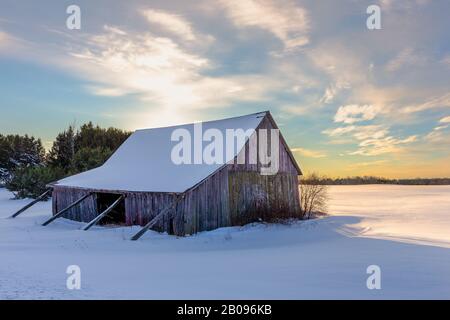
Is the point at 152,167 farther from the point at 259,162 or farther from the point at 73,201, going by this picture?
the point at 259,162

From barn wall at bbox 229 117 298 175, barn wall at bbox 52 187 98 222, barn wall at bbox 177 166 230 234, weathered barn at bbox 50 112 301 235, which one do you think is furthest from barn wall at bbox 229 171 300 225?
barn wall at bbox 52 187 98 222

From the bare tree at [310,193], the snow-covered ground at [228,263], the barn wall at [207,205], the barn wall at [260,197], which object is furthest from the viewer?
the bare tree at [310,193]

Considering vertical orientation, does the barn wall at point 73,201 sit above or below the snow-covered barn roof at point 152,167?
below

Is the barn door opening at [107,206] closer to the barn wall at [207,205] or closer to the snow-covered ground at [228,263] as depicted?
the snow-covered ground at [228,263]

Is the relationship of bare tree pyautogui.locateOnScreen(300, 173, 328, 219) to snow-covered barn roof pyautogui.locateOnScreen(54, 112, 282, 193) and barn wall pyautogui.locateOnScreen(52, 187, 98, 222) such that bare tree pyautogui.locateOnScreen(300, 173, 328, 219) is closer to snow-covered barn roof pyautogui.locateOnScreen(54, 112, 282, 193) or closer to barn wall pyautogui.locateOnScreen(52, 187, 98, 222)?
snow-covered barn roof pyautogui.locateOnScreen(54, 112, 282, 193)

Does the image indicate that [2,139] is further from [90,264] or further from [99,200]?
[90,264]

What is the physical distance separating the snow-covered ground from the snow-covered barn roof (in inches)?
103

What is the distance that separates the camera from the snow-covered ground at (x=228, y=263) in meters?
7.50

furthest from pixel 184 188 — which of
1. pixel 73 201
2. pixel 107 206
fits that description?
pixel 73 201

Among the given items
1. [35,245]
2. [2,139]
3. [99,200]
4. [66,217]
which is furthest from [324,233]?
[2,139]

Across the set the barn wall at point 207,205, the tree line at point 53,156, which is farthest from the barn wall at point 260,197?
the tree line at point 53,156

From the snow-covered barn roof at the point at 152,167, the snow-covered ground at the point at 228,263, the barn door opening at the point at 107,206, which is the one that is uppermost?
the snow-covered barn roof at the point at 152,167

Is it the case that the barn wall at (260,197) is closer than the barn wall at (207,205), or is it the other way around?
the barn wall at (207,205)

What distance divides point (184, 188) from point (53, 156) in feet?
130
